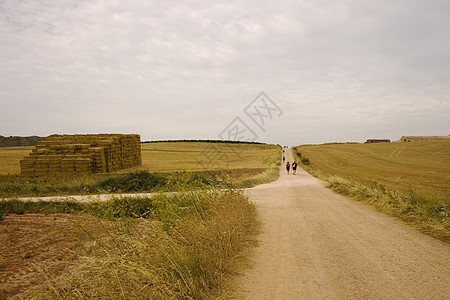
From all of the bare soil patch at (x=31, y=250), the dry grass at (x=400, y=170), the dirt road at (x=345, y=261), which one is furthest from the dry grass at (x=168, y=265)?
the dry grass at (x=400, y=170)

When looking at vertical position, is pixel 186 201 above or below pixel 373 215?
above

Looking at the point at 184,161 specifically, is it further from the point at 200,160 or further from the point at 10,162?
the point at 10,162

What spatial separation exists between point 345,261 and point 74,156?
25.9 meters

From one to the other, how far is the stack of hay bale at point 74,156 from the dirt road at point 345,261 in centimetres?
2121

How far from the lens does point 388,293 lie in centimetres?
403

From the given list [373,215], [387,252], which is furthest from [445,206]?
[387,252]

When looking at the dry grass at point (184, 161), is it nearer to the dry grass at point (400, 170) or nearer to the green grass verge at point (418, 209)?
the green grass verge at point (418, 209)

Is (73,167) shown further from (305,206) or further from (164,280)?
(164,280)

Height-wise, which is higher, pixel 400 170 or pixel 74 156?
pixel 74 156

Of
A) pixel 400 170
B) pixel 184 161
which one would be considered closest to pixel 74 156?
pixel 184 161

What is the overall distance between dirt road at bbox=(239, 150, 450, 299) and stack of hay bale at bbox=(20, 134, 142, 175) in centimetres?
2121

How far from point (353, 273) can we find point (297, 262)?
0.98 m

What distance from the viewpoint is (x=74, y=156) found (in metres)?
25.4

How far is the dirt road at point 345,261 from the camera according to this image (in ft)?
13.6
